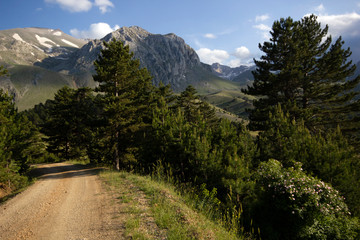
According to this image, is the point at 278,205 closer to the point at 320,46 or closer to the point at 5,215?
the point at 5,215

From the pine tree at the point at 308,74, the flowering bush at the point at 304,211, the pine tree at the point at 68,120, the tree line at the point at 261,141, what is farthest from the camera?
the pine tree at the point at 68,120

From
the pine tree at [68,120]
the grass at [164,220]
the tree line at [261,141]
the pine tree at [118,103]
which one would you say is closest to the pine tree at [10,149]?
the tree line at [261,141]

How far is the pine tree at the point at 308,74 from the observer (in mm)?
20875

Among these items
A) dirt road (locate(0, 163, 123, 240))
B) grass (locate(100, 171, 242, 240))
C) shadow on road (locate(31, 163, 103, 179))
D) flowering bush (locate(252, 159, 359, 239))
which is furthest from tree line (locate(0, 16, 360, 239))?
dirt road (locate(0, 163, 123, 240))

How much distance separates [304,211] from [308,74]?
21.2 meters

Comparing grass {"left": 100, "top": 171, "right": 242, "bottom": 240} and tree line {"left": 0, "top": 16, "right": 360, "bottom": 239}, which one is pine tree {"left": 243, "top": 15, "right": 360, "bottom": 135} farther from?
grass {"left": 100, "top": 171, "right": 242, "bottom": 240}

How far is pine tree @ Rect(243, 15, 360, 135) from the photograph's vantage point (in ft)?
68.5

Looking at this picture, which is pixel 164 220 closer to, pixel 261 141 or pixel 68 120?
pixel 261 141

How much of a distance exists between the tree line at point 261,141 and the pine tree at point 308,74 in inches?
4.5

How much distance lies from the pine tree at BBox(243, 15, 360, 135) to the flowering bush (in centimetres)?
1339

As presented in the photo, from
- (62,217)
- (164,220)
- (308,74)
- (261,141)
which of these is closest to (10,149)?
(62,217)

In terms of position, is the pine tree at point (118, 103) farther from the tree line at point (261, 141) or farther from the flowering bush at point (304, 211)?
the flowering bush at point (304, 211)

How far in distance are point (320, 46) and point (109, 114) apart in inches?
1025

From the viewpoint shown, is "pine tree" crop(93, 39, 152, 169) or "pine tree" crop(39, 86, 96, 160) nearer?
"pine tree" crop(93, 39, 152, 169)
